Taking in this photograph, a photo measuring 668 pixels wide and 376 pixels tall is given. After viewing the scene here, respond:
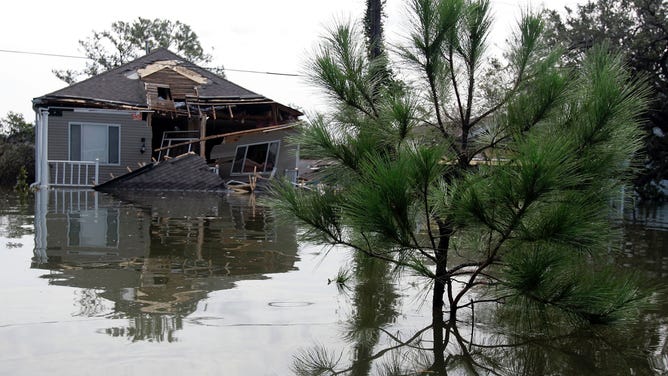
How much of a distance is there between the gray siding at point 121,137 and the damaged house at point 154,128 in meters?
0.03

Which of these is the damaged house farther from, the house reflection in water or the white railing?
the house reflection in water

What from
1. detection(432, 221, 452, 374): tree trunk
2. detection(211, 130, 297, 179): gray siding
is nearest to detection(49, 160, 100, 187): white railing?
detection(211, 130, 297, 179): gray siding

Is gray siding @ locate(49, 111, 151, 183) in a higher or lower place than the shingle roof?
lower

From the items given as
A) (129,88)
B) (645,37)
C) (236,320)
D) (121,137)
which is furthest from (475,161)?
(645,37)

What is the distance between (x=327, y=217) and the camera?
13.0 feet

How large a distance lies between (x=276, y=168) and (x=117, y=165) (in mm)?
5321

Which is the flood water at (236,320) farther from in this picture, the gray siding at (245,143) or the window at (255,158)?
the window at (255,158)

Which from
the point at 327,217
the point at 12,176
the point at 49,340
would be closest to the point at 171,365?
the point at 49,340

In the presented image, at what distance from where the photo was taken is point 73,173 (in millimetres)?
21016

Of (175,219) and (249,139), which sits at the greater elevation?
(249,139)

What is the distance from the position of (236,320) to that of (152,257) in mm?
2631

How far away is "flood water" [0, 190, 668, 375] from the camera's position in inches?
132

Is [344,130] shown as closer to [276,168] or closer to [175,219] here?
[175,219]

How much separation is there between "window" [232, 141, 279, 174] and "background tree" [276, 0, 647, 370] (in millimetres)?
18128
